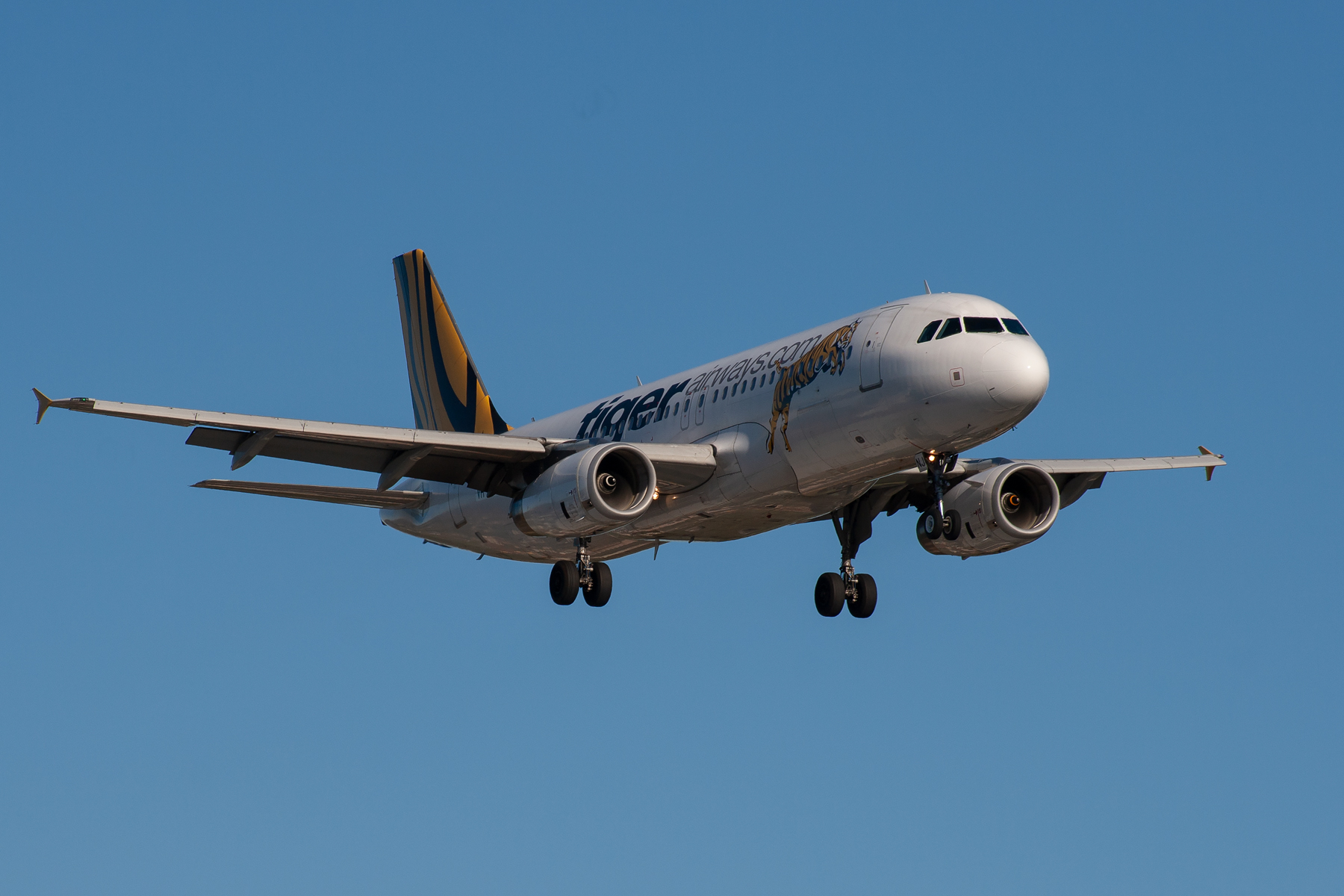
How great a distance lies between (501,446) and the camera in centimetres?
3628

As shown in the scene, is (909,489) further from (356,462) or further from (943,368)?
(356,462)

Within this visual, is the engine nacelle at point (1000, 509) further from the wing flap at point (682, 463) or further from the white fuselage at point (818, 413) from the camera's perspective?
the wing flap at point (682, 463)

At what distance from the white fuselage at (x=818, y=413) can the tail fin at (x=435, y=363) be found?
291 inches

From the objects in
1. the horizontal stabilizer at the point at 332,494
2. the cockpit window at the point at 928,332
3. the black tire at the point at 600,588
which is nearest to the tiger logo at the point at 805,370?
the cockpit window at the point at 928,332

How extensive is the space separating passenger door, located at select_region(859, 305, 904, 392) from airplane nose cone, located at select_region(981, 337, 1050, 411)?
6.86 feet

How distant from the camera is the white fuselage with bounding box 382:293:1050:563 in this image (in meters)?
30.5

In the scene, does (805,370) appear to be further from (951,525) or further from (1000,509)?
(1000,509)

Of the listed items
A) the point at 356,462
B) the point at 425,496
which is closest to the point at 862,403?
the point at 356,462

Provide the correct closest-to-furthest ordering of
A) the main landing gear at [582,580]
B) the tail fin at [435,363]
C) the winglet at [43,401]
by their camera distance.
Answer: the winglet at [43,401] < the main landing gear at [582,580] < the tail fin at [435,363]

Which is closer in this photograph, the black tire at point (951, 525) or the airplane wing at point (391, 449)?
the airplane wing at point (391, 449)

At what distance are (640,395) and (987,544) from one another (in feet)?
28.2

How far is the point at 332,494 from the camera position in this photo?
3903 centimetres

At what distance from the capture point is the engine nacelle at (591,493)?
33500 millimetres

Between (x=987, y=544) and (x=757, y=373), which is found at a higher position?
(x=757, y=373)
